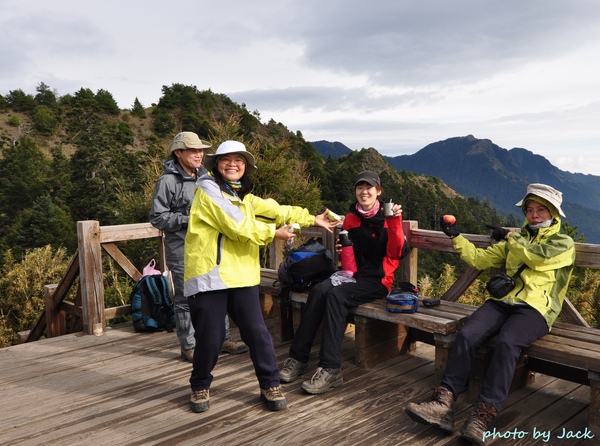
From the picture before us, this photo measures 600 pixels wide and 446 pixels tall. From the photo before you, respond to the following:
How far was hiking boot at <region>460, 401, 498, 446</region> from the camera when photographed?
2.68m

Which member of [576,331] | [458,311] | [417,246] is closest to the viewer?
[576,331]

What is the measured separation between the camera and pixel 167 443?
2.83 metres

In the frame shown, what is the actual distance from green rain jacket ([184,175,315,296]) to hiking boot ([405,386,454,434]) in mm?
1340

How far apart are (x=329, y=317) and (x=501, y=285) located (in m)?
1.31

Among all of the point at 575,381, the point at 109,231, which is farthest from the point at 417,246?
the point at 109,231

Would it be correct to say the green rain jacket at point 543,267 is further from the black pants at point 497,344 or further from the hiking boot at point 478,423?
the hiking boot at point 478,423

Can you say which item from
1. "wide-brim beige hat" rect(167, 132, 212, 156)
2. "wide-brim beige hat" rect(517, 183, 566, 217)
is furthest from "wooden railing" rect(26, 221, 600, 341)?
"wide-brim beige hat" rect(167, 132, 212, 156)

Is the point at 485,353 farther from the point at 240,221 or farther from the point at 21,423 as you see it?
the point at 21,423

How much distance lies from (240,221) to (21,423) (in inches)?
81.8

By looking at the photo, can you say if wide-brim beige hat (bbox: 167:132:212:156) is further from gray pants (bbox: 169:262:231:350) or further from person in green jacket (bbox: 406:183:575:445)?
person in green jacket (bbox: 406:183:575:445)

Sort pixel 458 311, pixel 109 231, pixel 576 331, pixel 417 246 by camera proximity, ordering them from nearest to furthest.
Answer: pixel 576 331, pixel 458 311, pixel 417 246, pixel 109 231

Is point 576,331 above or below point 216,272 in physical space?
below

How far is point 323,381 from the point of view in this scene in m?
3.49

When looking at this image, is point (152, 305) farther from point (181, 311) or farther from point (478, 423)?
point (478, 423)
